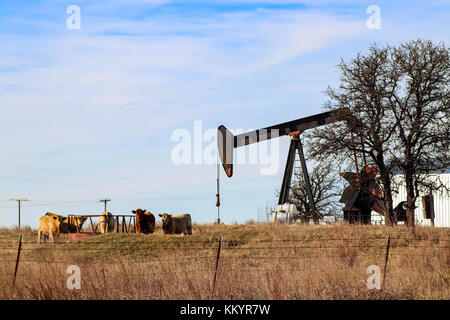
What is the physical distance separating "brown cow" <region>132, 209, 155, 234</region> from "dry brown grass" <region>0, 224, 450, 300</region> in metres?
4.68

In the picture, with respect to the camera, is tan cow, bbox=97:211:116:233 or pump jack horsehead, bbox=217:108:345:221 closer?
tan cow, bbox=97:211:116:233

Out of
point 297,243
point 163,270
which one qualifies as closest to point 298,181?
point 297,243

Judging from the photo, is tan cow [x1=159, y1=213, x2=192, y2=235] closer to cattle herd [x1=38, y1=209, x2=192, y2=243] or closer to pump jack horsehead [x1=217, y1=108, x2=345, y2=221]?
cattle herd [x1=38, y1=209, x2=192, y2=243]

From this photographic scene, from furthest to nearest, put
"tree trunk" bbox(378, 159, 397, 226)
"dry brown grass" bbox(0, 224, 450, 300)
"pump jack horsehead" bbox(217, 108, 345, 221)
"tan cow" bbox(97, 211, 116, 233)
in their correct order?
1. "pump jack horsehead" bbox(217, 108, 345, 221)
2. "tan cow" bbox(97, 211, 116, 233)
3. "tree trunk" bbox(378, 159, 397, 226)
4. "dry brown grass" bbox(0, 224, 450, 300)

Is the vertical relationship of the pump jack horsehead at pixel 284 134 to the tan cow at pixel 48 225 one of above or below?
above

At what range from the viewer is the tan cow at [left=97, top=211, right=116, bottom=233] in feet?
101

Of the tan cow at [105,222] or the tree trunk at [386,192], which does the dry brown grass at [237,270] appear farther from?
the tan cow at [105,222]

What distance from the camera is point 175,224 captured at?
2742cm

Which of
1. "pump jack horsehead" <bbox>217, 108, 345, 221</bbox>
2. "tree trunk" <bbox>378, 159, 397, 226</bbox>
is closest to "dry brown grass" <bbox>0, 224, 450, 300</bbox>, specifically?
"tree trunk" <bbox>378, 159, 397, 226</bbox>

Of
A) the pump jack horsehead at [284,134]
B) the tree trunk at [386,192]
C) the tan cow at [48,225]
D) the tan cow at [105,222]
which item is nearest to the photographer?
the tan cow at [48,225]

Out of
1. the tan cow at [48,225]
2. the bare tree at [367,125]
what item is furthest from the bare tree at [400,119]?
the tan cow at [48,225]

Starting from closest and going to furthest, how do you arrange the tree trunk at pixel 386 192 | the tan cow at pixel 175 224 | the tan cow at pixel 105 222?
1. the tan cow at pixel 175 224
2. the tree trunk at pixel 386 192
3. the tan cow at pixel 105 222

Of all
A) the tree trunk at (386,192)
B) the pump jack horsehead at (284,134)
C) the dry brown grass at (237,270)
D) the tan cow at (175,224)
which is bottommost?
the dry brown grass at (237,270)

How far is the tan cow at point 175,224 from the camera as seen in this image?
89.7 ft
